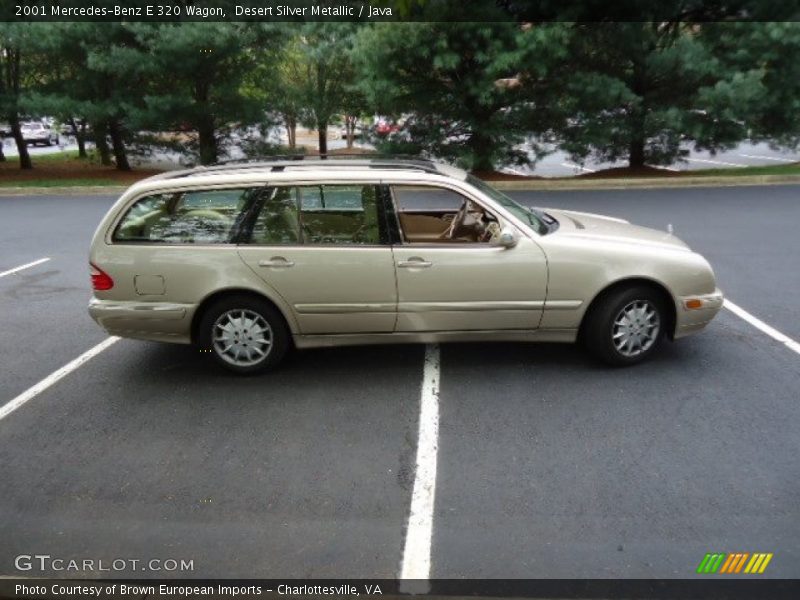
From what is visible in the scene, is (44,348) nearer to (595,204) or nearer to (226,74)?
(595,204)

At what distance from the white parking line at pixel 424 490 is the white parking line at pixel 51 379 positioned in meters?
2.88

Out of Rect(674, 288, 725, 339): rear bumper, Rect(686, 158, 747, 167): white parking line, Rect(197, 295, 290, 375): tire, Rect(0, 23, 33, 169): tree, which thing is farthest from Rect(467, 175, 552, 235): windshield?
Rect(686, 158, 747, 167): white parking line

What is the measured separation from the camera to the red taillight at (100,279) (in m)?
4.52

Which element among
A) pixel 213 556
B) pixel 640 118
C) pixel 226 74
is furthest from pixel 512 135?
pixel 213 556

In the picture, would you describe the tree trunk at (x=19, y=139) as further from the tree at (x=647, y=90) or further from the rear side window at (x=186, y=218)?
the rear side window at (x=186, y=218)

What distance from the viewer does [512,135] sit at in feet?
51.0

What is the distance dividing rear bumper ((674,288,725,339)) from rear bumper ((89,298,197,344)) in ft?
11.8

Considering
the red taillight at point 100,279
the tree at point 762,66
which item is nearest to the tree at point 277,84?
the tree at point 762,66

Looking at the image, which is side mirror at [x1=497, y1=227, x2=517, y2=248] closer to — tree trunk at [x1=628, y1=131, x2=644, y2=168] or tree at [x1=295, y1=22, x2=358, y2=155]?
tree trunk at [x1=628, y1=131, x2=644, y2=168]

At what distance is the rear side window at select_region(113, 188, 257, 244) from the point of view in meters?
4.52

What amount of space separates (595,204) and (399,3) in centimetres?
957

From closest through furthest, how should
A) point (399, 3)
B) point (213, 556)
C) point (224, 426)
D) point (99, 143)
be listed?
point (213, 556), point (399, 3), point (224, 426), point (99, 143)

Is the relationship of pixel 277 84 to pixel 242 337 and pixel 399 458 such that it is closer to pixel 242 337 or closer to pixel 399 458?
pixel 242 337

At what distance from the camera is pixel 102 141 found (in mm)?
19781
